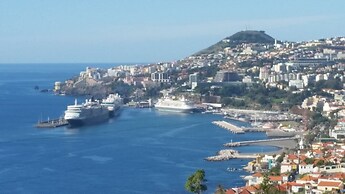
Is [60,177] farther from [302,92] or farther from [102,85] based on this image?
[102,85]

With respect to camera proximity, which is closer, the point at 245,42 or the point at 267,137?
the point at 267,137

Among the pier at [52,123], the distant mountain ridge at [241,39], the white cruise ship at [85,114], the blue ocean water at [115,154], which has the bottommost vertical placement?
the blue ocean water at [115,154]

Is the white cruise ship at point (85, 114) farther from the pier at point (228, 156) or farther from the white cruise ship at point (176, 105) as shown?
the pier at point (228, 156)

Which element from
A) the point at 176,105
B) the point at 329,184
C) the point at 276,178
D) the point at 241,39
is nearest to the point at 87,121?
the point at 176,105

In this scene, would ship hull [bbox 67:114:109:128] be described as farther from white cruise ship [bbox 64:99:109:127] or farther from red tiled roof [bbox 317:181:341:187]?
red tiled roof [bbox 317:181:341:187]

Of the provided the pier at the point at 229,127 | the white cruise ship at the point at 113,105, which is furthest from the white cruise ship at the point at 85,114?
the pier at the point at 229,127

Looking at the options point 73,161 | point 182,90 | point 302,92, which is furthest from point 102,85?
point 73,161

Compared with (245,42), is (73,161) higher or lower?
lower
